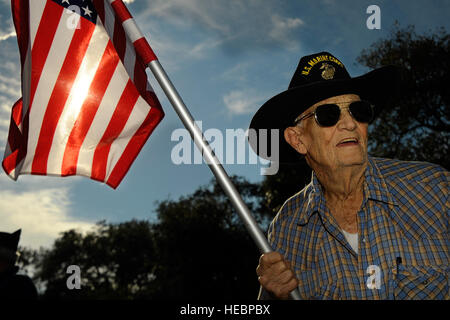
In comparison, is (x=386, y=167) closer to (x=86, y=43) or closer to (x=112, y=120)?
(x=112, y=120)

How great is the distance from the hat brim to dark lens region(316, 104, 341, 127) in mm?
174

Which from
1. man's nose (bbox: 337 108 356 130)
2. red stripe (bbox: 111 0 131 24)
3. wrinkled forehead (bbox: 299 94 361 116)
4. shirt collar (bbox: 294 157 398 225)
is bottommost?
shirt collar (bbox: 294 157 398 225)

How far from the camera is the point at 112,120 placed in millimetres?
4320

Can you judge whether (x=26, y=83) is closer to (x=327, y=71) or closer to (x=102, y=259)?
(x=327, y=71)

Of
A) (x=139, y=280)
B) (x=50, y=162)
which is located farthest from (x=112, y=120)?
(x=139, y=280)

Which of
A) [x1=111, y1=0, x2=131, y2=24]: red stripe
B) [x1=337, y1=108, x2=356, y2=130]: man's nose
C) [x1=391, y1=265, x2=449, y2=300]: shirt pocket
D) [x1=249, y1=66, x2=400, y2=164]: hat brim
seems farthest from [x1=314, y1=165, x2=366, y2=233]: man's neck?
[x1=111, y1=0, x2=131, y2=24]: red stripe

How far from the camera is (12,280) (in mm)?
6172

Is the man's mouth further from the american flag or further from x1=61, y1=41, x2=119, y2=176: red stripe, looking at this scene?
x1=61, y1=41, x2=119, y2=176: red stripe

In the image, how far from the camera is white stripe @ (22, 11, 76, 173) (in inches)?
165

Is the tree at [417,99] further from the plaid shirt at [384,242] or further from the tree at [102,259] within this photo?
the tree at [102,259]

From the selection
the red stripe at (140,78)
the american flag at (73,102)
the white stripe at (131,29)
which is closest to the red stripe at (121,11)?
the white stripe at (131,29)

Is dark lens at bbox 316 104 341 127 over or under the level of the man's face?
over
